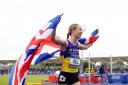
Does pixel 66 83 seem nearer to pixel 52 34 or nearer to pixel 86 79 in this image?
Answer: pixel 52 34

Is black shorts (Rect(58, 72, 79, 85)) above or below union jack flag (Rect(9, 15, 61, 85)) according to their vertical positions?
below

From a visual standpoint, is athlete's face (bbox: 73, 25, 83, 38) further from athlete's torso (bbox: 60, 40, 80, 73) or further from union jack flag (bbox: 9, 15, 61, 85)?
union jack flag (bbox: 9, 15, 61, 85)

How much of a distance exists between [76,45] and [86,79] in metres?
28.6

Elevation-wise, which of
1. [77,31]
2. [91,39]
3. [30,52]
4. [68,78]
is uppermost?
[77,31]

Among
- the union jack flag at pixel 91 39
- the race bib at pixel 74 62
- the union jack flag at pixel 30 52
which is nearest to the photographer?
the race bib at pixel 74 62

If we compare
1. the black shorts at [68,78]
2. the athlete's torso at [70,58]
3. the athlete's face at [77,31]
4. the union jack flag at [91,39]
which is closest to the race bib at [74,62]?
the athlete's torso at [70,58]

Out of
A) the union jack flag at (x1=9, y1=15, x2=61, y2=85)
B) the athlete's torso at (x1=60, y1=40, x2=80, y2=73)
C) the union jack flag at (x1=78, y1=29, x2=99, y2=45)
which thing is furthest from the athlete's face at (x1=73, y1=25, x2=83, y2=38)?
the union jack flag at (x1=78, y1=29, x2=99, y2=45)

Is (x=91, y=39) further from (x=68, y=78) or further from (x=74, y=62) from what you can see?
(x=68, y=78)

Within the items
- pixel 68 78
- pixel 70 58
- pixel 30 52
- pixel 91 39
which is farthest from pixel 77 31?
pixel 30 52

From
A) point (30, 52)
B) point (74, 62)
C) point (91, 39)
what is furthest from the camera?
point (91, 39)

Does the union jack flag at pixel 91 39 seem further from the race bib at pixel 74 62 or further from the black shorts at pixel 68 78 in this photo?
the black shorts at pixel 68 78

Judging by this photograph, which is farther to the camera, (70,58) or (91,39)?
(91,39)

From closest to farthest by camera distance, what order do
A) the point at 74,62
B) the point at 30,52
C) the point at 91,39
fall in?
1. the point at 74,62
2. the point at 30,52
3. the point at 91,39

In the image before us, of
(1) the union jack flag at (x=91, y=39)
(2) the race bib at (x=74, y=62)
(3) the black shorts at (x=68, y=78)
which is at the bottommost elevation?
(3) the black shorts at (x=68, y=78)
